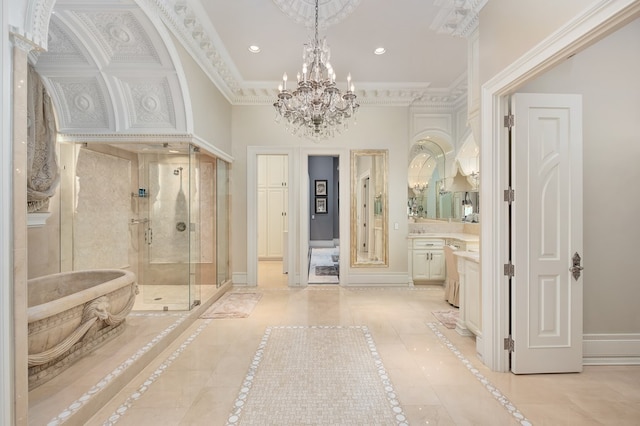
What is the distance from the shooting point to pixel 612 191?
2906 mm

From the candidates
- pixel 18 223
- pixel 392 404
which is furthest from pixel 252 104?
pixel 392 404

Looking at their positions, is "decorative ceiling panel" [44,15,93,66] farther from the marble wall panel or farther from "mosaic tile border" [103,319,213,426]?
"mosaic tile border" [103,319,213,426]

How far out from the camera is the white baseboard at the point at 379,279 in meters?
5.74

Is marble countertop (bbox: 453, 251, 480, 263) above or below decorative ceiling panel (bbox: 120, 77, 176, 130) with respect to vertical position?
below

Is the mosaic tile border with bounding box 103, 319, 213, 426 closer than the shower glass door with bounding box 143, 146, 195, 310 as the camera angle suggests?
Yes

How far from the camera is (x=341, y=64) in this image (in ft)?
15.5

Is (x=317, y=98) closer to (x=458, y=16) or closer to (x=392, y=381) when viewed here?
(x=458, y=16)

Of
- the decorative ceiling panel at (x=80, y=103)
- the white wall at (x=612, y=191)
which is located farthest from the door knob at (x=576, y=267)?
the decorative ceiling panel at (x=80, y=103)

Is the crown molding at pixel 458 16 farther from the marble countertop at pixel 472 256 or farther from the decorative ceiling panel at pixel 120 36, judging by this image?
the decorative ceiling panel at pixel 120 36

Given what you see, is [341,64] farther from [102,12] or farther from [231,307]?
[231,307]

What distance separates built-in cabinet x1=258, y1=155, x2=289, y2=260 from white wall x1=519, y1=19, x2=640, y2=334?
6.78 metres

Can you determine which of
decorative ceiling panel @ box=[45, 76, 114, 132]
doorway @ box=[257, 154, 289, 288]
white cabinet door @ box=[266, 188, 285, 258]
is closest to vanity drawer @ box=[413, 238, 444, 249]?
doorway @ box=[257, 154, 289, 288]

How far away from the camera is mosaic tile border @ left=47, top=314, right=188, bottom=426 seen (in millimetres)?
1947

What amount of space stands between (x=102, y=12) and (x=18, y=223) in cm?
230
